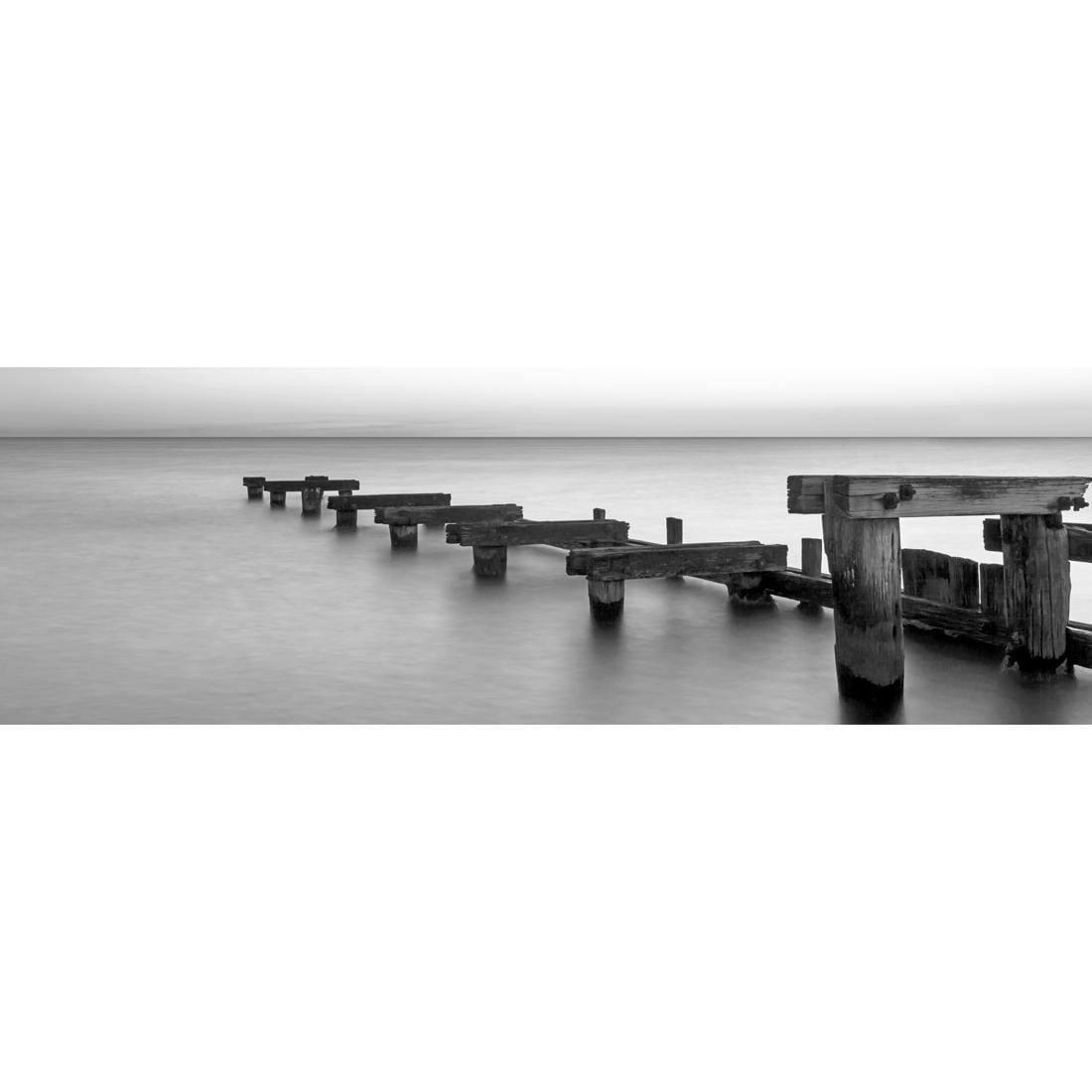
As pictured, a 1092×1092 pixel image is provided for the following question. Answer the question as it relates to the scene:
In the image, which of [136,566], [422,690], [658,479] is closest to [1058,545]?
[422,690]

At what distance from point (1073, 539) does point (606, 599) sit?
3.28 meters

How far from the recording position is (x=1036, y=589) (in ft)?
20.3

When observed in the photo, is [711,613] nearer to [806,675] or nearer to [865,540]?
[806,675]

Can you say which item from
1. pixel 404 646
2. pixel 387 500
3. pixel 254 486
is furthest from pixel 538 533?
pixel 254 486

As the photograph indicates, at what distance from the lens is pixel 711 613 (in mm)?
9039

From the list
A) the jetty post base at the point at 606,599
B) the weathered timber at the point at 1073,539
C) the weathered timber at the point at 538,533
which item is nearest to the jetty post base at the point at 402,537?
the weathered timber at the point at 538,533

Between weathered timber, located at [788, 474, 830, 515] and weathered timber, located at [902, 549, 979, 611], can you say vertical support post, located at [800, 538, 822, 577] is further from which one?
weathered timber, located at [788, 474, 830, 515]

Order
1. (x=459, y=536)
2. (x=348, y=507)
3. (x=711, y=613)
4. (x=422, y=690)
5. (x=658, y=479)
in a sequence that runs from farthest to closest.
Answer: (x=658, y=479), (x=348, y=507), (x=459, y=536), (x=711, y=613), (x=422, y=690)

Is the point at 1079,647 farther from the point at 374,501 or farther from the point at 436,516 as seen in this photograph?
the point at 374,501

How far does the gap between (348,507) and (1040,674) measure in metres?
12.8

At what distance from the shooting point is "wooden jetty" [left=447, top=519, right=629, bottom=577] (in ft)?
36.0

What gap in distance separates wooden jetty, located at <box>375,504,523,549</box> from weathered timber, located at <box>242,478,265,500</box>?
11.9 m

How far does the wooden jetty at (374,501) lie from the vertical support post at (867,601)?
34.2ft

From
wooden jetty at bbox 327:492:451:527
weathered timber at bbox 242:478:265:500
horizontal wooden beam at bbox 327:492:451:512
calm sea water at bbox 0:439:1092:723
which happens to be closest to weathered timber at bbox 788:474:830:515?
calm sea water at bbox 0:439:1092:723
